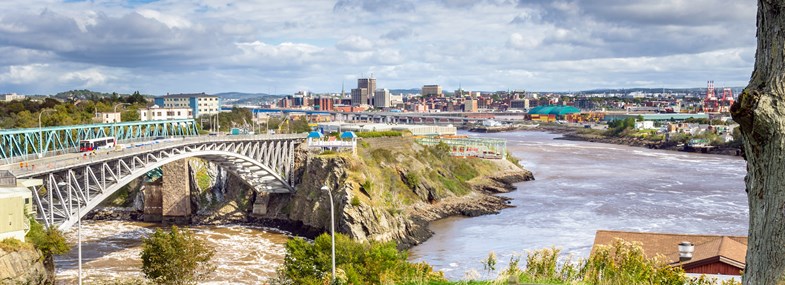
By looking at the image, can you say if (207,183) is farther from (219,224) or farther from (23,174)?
(23,174)

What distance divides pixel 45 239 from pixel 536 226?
25480mm

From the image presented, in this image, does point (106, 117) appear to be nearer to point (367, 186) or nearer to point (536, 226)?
point (367, 186)

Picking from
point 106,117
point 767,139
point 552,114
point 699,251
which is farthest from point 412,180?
point 552,114

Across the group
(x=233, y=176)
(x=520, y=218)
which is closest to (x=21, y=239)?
(x=233, y=176)

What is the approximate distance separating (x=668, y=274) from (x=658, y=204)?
38.9 m

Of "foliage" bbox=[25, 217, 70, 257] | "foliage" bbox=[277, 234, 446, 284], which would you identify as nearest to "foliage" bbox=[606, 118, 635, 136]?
"foliage" bbox=[277, 234, 446, 284]

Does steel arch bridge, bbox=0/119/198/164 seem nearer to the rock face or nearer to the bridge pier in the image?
the bridge pier

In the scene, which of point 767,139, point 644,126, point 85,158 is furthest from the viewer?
point 644,126

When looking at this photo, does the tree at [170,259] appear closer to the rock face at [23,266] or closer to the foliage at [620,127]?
the rock face at [23,266]

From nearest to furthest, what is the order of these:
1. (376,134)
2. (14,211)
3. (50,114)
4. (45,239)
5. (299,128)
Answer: (14,211) → (45,239) → (376,134) → (50,114) → (299,128)

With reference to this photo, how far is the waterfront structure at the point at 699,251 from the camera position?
15.8 metres

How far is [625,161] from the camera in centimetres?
8325

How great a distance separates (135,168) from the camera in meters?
34.9

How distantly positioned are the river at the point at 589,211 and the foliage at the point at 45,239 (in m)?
14.0
